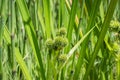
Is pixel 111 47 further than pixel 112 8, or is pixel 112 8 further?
pixel 111 47

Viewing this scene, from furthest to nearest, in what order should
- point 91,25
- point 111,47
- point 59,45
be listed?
point 111,47
point 91,25
point 59,45

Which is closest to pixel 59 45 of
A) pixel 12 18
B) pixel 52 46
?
pixel 52 46

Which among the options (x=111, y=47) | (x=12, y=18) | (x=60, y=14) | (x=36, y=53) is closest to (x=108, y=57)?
(x=111, y=47)

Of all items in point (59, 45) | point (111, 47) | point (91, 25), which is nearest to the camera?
point (59, 45)

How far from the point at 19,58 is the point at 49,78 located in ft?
0.31

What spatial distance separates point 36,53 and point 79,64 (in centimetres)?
12

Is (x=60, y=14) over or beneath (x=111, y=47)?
over

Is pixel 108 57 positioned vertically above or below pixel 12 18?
below

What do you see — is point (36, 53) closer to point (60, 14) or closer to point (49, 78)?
point (49, 78)

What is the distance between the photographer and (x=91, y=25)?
688mm

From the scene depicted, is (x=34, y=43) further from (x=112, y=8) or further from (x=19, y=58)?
(x=112, y=8)

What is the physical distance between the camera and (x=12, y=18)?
618mm

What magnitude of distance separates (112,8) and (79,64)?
201 millimetres

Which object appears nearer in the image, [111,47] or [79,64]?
[79,64]
